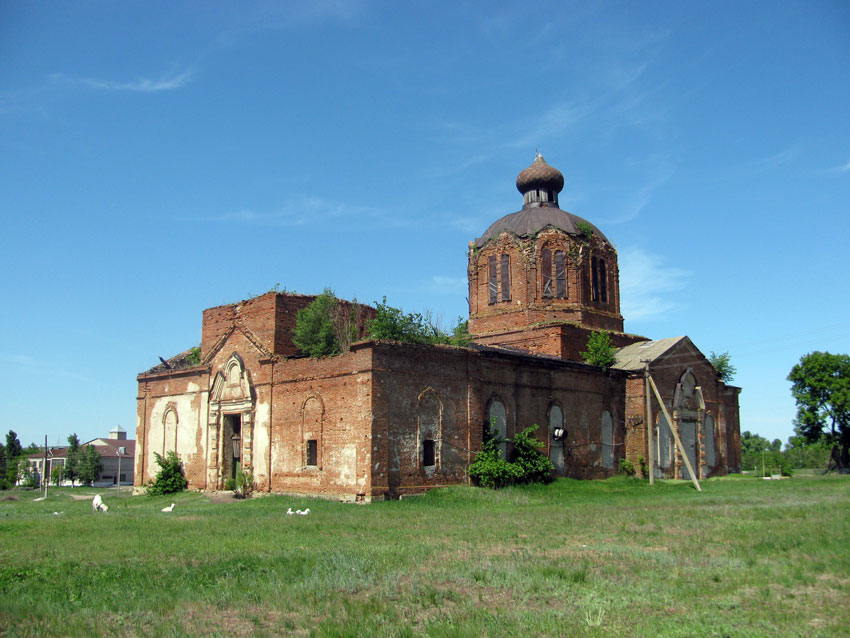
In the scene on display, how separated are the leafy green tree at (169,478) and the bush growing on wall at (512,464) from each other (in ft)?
39.1

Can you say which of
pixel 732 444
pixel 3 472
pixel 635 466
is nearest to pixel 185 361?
pixel 635 466

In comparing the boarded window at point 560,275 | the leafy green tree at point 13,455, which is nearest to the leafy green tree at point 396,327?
the boarded window at point 560,275

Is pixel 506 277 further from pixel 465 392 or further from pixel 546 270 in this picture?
pixel 465 392

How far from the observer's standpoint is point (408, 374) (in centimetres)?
2394

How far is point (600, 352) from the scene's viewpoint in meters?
32.0

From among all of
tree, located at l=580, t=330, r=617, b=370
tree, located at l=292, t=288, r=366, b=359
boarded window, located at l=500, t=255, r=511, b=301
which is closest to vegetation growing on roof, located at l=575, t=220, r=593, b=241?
boarded window, located at l=500, t=255, r=511, b=301

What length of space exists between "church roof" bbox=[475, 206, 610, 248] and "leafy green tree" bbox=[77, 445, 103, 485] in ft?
138

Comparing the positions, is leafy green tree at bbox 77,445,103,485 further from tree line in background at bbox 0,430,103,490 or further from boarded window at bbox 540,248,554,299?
boarded window at bbox 540,248,554,299

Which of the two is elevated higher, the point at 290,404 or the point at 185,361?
the point at 185,361

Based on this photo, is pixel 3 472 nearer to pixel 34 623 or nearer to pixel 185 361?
pixel 185 361

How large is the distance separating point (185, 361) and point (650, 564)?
86.2ft

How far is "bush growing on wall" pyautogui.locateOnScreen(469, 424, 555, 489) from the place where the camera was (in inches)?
989

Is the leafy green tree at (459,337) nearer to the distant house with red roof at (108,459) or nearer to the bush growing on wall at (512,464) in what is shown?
the bush growing on wall at (512,464)

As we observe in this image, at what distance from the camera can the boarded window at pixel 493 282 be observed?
35000mm
